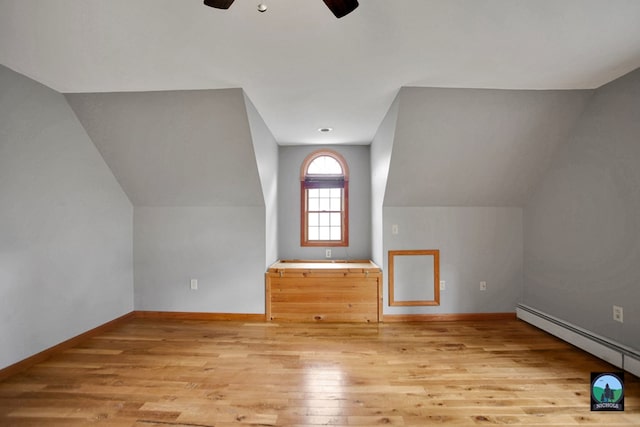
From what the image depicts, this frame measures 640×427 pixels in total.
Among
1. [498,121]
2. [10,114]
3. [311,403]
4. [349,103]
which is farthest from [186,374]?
[498,121]

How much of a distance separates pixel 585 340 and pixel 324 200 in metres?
3.42

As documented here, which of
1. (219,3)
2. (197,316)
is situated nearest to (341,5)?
(219,3)

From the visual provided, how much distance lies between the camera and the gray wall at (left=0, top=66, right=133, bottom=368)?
93.4 inches

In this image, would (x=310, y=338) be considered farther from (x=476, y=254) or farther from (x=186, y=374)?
(x=476, y=254)

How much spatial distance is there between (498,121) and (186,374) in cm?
374

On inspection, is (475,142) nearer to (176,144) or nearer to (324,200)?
(324,200)

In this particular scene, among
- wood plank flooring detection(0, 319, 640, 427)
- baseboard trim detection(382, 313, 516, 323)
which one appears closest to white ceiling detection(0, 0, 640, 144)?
wood plank flooring detection(0, 319, 640, 427)

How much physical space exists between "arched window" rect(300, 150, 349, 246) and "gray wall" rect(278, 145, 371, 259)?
0.08m

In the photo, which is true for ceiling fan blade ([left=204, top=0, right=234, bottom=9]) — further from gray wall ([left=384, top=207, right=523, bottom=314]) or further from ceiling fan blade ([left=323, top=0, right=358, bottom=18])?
gray wall ([left=384, top=207, right=523, bottom=314])

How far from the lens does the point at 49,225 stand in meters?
2.73

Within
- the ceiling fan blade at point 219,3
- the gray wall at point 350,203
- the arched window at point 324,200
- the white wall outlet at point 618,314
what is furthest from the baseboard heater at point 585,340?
the ceiling fan blade at point 219,3

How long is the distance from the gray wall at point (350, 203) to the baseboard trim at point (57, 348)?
2264 millimetres

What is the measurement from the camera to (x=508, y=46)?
208cm

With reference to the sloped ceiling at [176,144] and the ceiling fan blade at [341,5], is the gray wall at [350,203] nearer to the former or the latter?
the sloped ceiling at [176,144]
